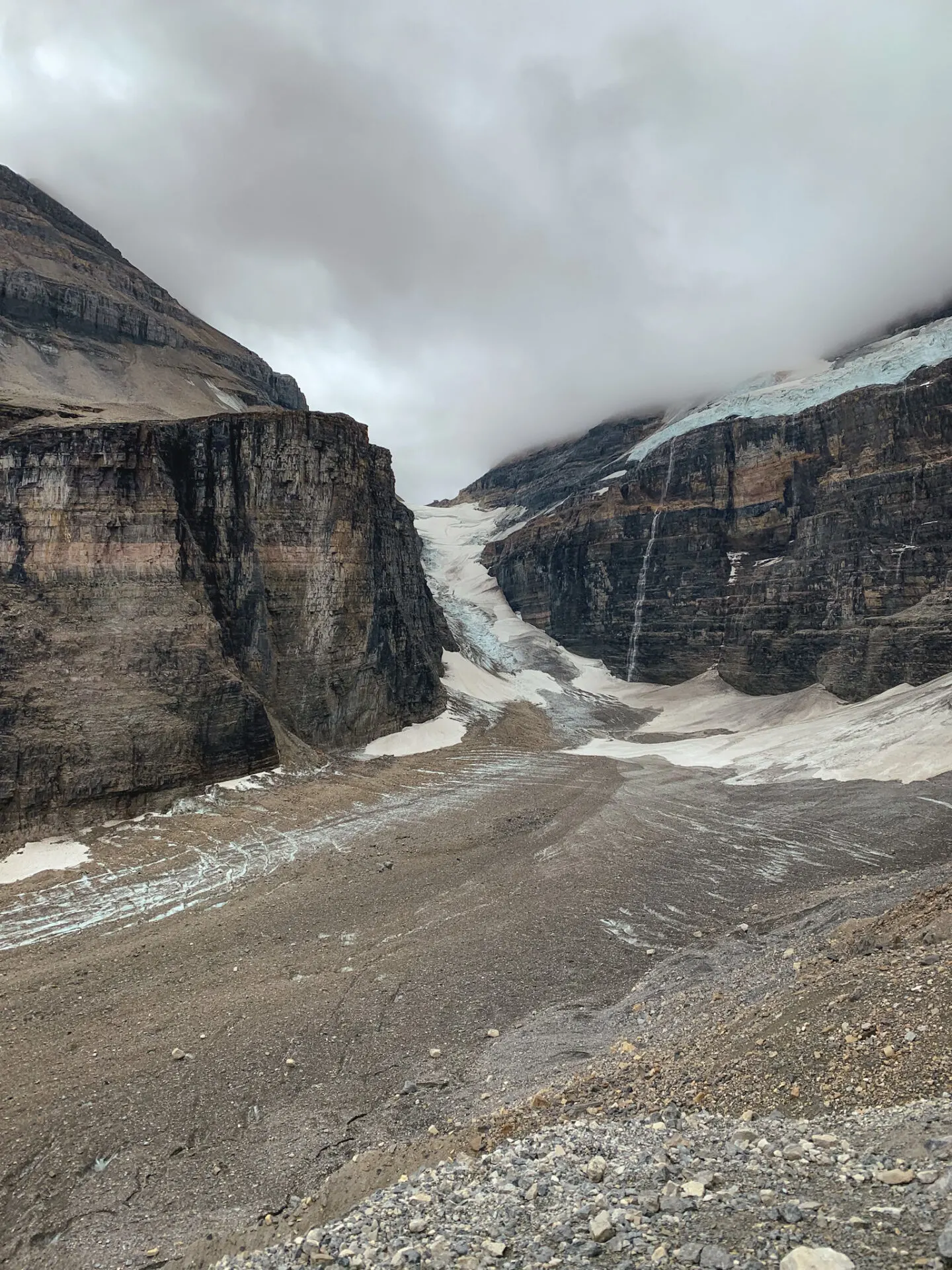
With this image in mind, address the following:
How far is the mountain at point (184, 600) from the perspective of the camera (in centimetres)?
2156

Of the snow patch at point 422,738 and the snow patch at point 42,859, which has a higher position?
the snow patch at point 42,859

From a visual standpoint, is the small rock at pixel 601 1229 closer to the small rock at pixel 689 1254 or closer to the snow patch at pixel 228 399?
the small rock at pixel 689 1254

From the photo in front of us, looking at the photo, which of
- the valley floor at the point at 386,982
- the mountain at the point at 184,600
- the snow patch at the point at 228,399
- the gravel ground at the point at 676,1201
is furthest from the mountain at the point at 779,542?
the gravel ground at the point at 676,1201

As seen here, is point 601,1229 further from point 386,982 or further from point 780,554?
point 780,554

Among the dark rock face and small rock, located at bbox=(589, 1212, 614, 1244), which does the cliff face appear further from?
the dark rock face

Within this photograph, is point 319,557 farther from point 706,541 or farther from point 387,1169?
point 706,541

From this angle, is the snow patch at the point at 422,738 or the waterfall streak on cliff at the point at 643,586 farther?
the waterfall streak on cliff at the point at 643,586

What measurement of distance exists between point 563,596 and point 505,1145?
70.9 m

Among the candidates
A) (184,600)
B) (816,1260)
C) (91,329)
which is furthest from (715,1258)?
(91,329)

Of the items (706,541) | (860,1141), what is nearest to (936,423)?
(706,541)

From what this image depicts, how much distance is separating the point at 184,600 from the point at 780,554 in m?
47.3

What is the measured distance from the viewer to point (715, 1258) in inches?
137

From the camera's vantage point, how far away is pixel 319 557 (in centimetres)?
3234

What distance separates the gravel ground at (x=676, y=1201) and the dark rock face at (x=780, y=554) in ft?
125
